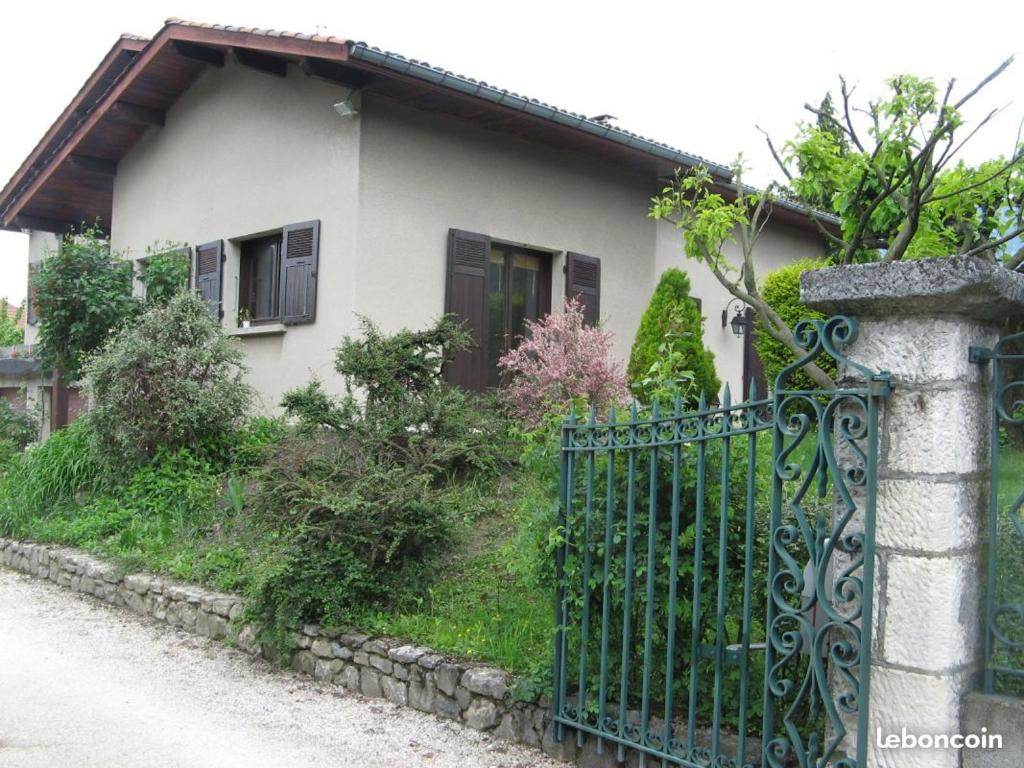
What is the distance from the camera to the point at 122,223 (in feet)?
44.6

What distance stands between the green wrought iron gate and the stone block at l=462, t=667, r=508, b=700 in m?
0.38

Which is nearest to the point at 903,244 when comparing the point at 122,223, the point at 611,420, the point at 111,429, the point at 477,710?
the point at 611,420

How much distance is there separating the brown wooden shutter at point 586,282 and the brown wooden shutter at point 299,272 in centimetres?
300

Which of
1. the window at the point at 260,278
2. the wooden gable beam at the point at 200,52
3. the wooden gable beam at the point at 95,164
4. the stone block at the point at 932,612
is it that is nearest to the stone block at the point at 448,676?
the stone block at the point at 932,612

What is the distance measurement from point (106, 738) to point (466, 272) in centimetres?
656

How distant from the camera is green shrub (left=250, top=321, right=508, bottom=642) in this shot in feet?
17.9

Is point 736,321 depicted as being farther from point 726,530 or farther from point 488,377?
point 726,530

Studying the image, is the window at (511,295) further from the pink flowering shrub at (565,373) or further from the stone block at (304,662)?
the stone block at (304,662)

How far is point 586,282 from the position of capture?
1135cm

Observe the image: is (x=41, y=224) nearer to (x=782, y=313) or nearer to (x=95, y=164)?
(x=95, y=164)

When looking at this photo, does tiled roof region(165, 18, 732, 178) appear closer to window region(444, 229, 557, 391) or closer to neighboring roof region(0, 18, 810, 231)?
neighboring roof region(0, 18, 810, 231)

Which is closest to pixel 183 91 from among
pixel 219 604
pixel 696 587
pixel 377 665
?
pixel 219 604

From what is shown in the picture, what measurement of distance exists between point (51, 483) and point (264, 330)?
2.67 meters

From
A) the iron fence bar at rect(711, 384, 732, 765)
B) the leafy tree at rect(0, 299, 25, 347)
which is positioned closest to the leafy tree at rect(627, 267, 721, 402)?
the iron fence bar at rect(711, 384, 732, 765)
